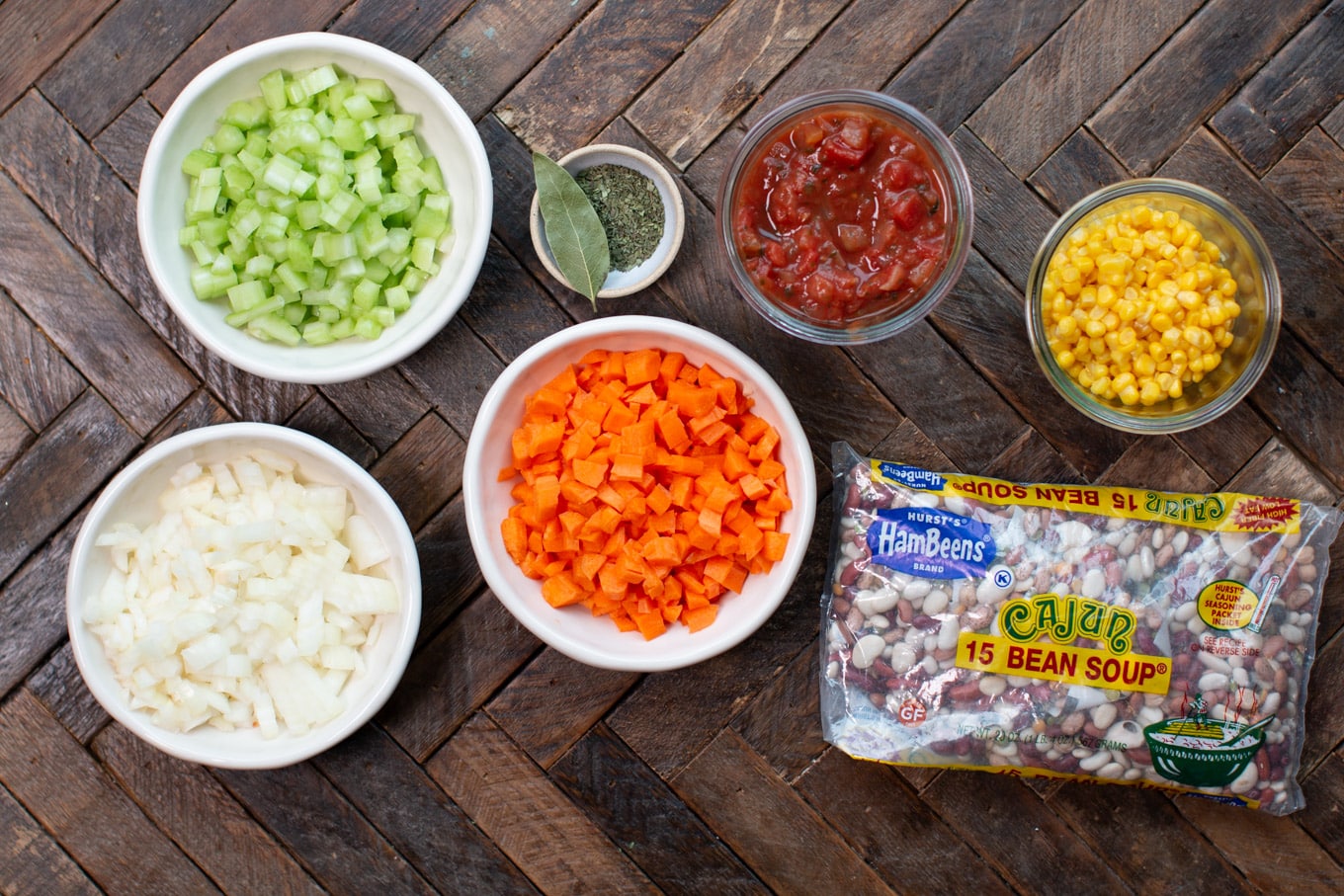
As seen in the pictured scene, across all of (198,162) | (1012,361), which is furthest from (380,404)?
(1012,361)

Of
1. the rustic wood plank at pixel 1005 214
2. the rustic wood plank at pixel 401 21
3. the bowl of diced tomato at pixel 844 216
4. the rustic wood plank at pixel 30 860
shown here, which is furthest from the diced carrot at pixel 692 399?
the rustic wood plank at pixel 30 860

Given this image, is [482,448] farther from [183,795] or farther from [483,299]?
[183,795]

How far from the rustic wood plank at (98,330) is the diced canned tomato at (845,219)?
107 centimetres

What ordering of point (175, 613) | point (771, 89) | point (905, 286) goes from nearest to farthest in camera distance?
point (905, 286), point (175, 613), point (771, 89)

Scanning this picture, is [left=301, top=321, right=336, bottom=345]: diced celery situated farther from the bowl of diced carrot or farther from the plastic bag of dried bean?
the plastic bag of dried bean

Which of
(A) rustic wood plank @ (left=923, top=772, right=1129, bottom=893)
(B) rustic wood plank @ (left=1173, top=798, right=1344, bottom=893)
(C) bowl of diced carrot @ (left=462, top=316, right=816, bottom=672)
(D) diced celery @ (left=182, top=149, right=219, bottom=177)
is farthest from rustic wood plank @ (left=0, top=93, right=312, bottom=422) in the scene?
(B) rustic wood plank @ (left=1173, top=798, right=1344, bottom=893)

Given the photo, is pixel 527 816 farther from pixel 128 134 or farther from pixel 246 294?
pixel 128 134

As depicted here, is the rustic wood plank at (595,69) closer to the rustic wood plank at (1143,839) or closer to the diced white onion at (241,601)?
the diced white onion at (241,601)

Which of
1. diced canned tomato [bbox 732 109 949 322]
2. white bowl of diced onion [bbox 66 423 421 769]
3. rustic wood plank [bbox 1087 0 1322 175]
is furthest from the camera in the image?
rustic wood plank [bbox 1087 0 1322 175]

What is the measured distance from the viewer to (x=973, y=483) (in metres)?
1.49

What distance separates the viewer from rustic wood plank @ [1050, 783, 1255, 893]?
1.58 m

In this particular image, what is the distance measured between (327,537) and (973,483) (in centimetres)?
110

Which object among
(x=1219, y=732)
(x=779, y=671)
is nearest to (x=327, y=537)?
(x=779, y=671)

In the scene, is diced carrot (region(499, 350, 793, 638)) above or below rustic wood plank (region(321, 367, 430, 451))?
below
